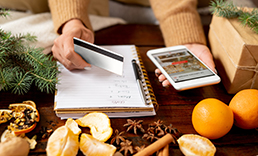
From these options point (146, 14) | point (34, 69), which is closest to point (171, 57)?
point (34, 69)

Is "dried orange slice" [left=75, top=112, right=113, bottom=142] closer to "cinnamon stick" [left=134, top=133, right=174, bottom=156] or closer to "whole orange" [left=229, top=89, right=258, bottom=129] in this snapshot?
"cinnamon stick" [left=134, top=133, right=174, bottom=156]

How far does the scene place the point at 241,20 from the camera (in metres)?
0.73

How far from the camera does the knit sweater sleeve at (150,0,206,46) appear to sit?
91 cm

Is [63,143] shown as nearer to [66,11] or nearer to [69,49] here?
[69,49]

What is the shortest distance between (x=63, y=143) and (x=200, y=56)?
59 centimetres

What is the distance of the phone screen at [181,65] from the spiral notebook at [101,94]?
3.2 inches

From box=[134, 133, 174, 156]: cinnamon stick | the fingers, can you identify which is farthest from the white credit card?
box=[134, 133, 174, 156]: cinnamon stick

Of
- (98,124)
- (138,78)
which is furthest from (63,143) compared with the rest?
(138,78)

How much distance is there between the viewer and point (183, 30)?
93cm

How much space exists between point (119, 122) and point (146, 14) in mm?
865

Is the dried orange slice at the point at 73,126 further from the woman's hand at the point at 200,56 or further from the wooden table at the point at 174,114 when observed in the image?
the woman's hand at the point at 200,56

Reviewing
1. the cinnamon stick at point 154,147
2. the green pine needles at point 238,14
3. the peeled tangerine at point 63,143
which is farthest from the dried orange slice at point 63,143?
the green pine needles at point 238,14

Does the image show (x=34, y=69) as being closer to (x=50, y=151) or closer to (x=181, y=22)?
(x=50, y=151)

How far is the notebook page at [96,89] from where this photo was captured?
24.3 inches
